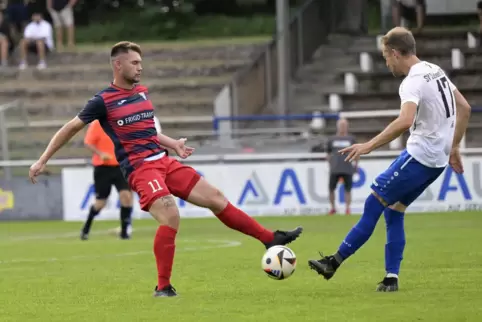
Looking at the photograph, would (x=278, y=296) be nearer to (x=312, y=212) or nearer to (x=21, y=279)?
(x=21, y=279)

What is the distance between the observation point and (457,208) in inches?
934

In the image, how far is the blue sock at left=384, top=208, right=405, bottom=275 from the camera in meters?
9.90

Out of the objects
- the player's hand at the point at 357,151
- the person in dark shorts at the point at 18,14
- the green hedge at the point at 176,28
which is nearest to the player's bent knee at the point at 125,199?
the player's hand at the point at 357,151

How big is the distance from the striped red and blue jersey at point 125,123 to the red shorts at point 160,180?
8 cm

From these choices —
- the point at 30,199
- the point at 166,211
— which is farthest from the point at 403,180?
the point at 30,199

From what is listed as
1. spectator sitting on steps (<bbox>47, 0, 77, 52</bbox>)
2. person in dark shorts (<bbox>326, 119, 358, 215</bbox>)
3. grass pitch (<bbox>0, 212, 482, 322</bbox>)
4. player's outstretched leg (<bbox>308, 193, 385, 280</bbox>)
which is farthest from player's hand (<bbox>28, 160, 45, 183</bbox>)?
spectator sitting on steps (<bbox>47, 0, 77, 52</bbox>)

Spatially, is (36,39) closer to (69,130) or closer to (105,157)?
(105,157)

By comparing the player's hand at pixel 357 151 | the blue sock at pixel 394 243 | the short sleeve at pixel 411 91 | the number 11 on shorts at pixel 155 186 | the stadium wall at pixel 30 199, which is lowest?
the stadium wall at pixel 30 199

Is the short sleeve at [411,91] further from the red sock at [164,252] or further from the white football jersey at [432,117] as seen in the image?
the red sock at [164,252]

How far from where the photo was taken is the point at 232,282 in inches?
444

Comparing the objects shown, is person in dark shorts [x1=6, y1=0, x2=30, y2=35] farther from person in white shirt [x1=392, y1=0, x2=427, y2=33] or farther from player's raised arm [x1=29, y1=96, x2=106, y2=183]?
player's raised arm [x1=29, y1=96, x2=106, y2=183]

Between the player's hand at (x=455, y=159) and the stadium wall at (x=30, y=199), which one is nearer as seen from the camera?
the player's hand at (x=455, y=159)

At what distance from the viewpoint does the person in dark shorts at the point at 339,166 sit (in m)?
23.5

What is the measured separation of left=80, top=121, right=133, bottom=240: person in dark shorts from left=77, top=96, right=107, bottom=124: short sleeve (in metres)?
7.83
